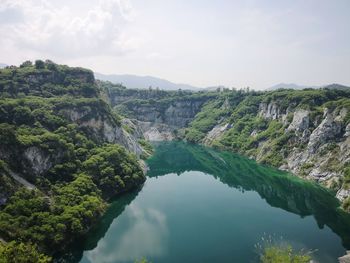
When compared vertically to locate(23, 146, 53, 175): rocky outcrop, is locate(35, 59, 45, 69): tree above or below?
above

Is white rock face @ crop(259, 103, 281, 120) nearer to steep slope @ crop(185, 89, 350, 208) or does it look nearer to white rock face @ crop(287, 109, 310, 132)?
steep slope @ crop(185, 89, 350, 208)

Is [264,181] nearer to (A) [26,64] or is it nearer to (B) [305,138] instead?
(B) [305,138]

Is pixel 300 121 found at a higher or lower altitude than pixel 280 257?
higher

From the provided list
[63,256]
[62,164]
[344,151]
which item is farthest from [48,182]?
[344,151]

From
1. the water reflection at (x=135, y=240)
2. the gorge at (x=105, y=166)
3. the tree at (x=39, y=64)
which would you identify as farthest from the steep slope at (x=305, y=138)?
the tree at (x=39, y=64)

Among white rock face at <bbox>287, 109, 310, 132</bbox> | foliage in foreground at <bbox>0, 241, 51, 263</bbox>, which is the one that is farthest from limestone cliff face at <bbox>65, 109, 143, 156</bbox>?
white rock face at <bbox>287, 109, 310, 132</bbox>

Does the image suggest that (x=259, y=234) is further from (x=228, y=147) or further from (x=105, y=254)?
(x=228, y=147)

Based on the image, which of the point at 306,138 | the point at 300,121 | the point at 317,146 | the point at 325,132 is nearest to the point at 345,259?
the point at 317,146
